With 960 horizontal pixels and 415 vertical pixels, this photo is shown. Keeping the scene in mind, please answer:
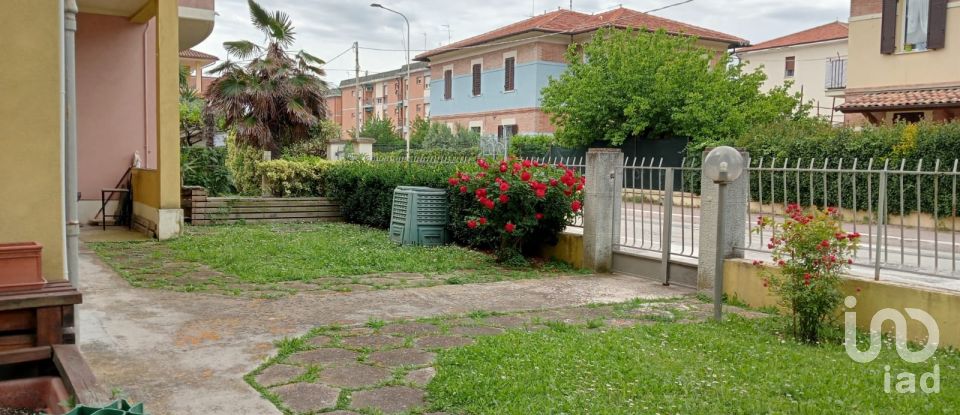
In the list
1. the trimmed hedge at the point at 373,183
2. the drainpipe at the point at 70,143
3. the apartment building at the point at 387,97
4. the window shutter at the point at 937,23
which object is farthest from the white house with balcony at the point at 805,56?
the drainpipe at the point at 70,143

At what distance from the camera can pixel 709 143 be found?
2208cm

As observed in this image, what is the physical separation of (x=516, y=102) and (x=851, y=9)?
1721 centimetres

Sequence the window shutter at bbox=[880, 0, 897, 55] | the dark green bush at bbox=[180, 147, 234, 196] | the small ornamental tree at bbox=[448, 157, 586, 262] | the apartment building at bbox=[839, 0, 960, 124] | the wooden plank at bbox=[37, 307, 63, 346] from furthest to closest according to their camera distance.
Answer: the window shutter at bbox=[880, 0, 897, 55], the apartment building at bbox=[839, 0, 960, 124], the dark green bush at bbox=[180, 147, 234, 196], the small ornamental tree at bbox=[448, 157, 586, 262], the wooden plank at bbox=[37, 307, 63, 346]

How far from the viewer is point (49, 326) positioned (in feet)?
13.6

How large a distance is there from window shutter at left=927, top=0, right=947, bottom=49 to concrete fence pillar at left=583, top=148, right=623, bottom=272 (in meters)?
15.6

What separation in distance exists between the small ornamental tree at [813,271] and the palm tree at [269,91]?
18.2 metres

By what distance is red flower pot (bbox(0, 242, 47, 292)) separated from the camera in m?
4.19

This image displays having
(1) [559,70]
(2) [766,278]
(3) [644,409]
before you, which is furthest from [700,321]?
(1) [559,70]

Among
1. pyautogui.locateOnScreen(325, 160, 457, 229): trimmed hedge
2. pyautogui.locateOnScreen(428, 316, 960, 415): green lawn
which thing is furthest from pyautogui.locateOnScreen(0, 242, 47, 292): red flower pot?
pyautogui.locateOnScreen(325, 160, 457, 229): trimmed hedge

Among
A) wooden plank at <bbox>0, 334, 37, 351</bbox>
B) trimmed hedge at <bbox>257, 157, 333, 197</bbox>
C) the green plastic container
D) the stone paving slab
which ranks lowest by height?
the stone paving slab

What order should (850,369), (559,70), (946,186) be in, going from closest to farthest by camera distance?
(850,369) → (946,186) → (559,70)

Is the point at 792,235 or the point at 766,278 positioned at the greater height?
the point at 792,235

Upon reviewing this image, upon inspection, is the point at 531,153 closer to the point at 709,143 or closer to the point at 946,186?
the point at 709,143

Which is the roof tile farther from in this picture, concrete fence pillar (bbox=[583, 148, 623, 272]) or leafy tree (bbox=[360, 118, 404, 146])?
concrete fence pillar (bbox=[583, 148, 623, 272])
